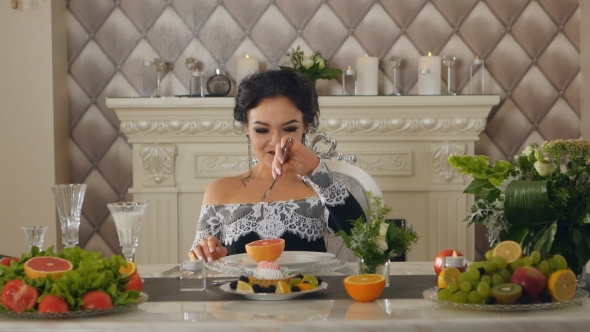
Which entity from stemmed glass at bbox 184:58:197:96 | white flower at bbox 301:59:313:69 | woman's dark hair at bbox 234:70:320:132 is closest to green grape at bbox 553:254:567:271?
woman's dark hair at bbox 234:70:320:132

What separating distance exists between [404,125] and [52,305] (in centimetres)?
239

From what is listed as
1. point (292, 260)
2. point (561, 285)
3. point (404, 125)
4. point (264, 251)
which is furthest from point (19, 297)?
point (404, 125)

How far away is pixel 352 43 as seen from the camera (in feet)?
12.2

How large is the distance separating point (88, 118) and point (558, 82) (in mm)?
2193

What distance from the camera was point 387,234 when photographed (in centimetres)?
173

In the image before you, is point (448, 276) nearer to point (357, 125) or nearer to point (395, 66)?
point (357, 125)

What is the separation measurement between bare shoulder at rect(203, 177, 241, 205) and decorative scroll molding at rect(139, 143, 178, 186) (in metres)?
1.03

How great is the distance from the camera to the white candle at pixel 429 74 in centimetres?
360

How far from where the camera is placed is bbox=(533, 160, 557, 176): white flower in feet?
5.57

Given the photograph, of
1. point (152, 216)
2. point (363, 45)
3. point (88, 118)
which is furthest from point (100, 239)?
point (363, 45)

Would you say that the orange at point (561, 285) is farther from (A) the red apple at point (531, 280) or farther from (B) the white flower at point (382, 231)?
(B) the white flower at point (382, 231)

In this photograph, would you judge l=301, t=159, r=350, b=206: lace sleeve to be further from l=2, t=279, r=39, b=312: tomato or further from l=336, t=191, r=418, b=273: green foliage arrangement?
l=2, t=279, r=39, b=312: tomato

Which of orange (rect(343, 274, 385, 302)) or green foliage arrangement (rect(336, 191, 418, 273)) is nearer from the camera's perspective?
orange (rect(343, 274, 385, 302))

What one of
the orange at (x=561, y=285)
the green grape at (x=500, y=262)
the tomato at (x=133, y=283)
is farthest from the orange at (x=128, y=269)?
the orange at (x=561, y=285)
